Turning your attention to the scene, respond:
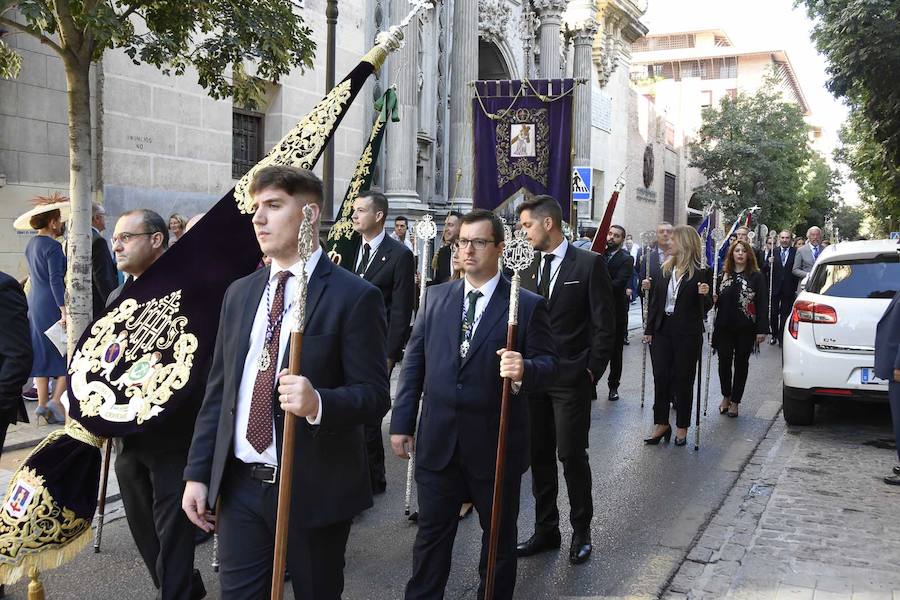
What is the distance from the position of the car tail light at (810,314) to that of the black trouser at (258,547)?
7250 millimetres

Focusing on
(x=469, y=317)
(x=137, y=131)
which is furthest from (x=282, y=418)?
(x=137, y=131)

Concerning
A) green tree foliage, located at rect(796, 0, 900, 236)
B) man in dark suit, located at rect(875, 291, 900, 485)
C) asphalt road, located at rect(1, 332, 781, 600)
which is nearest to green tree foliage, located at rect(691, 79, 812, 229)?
green tree foliage, located at rect(796, 0, 900, 236)

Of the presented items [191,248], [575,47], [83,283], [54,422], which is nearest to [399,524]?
[191,248]

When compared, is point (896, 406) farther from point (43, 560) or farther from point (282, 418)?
point (43, 560)

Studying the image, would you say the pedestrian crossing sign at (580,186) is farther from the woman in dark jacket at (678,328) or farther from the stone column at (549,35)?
the stone column at (549,35)

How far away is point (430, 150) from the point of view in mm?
21547

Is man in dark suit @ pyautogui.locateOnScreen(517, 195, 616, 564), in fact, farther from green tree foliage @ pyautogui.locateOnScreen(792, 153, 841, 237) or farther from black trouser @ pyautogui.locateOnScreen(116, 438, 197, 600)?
green tree foliage @ pyautogui.locateOnScreen(792, 153, 841, 237)

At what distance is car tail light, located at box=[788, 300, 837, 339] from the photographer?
9008 mm

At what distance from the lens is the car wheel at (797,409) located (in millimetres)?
9352

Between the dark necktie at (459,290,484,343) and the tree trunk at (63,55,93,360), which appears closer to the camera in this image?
the dark necktie at (459,290,484,343)

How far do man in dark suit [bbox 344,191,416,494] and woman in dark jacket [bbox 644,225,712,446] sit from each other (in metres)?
2.89

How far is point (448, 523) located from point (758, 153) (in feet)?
147

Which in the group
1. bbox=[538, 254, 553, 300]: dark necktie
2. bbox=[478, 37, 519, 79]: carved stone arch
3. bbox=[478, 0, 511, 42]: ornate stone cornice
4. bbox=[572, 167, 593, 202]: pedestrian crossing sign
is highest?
bbox=[478, 0, 511, 42]: ornate stone cornice

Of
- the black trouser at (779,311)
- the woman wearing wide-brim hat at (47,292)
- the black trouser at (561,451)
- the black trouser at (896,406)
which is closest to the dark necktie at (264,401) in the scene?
the black trouser at (561,451)
